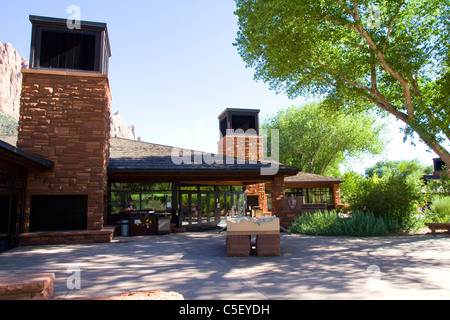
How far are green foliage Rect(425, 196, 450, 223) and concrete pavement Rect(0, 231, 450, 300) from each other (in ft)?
19.6

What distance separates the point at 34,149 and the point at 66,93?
2327 mm

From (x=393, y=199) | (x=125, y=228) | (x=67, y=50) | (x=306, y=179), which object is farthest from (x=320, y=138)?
(x=67, y=50)

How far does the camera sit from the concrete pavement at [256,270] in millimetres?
4523

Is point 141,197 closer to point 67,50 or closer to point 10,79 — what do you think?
point 67,50

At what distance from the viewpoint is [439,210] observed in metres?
14.9

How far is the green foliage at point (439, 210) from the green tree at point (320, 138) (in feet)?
65.2

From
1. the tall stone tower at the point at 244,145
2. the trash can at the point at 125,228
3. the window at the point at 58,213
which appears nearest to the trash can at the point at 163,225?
the trash can at the point at 125,228

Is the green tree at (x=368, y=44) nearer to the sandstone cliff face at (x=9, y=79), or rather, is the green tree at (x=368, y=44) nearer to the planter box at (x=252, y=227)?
the planter box at (x=252, y=227)

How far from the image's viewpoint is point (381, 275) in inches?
216

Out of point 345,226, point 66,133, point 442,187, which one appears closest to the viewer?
point 66,133

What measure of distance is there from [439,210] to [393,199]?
135 inches

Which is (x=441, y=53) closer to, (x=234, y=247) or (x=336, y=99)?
(x=336, y=99)

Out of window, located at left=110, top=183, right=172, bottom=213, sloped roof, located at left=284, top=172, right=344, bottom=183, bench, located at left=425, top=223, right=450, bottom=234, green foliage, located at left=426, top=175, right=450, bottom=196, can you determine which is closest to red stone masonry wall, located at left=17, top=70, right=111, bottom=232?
window, located at left=110, top=183, right=172, bottom=213

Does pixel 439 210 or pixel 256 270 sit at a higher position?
pixel 439 210
